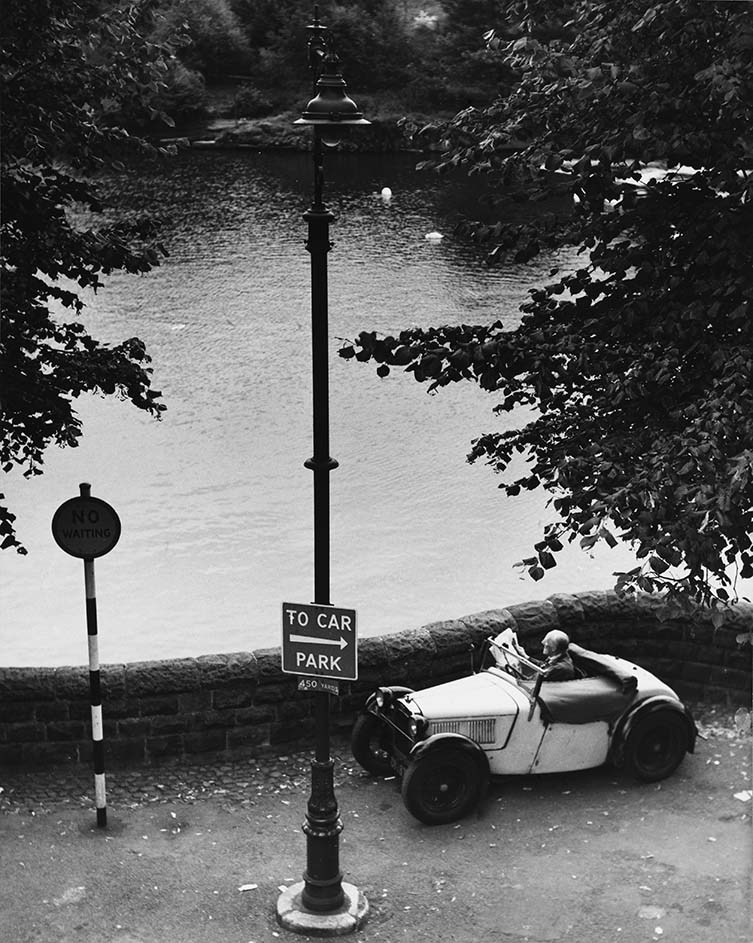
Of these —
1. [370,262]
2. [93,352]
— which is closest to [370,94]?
[370,262]

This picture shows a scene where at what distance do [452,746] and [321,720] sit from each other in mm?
1360

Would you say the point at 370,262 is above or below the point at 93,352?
above

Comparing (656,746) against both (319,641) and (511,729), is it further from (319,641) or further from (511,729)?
(319,641)

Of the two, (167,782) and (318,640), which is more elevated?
(318,640)

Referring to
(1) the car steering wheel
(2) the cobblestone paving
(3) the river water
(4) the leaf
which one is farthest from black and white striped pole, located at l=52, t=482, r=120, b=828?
(3) the river water

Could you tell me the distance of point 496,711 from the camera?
9.95 meters

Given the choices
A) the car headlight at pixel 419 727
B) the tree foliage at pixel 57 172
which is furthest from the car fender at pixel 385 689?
the tree foliage at pixel 57 172

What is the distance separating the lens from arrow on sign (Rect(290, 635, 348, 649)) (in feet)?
28.2

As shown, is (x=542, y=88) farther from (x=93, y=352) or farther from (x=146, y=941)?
(x=146, y=941)

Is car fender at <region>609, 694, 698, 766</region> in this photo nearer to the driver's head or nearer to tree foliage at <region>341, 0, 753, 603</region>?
the driver's head

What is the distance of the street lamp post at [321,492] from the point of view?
7.96 metres

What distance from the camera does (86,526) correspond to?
385 inches

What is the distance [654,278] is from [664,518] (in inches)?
78.5

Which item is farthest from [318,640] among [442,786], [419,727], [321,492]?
[442,786]
